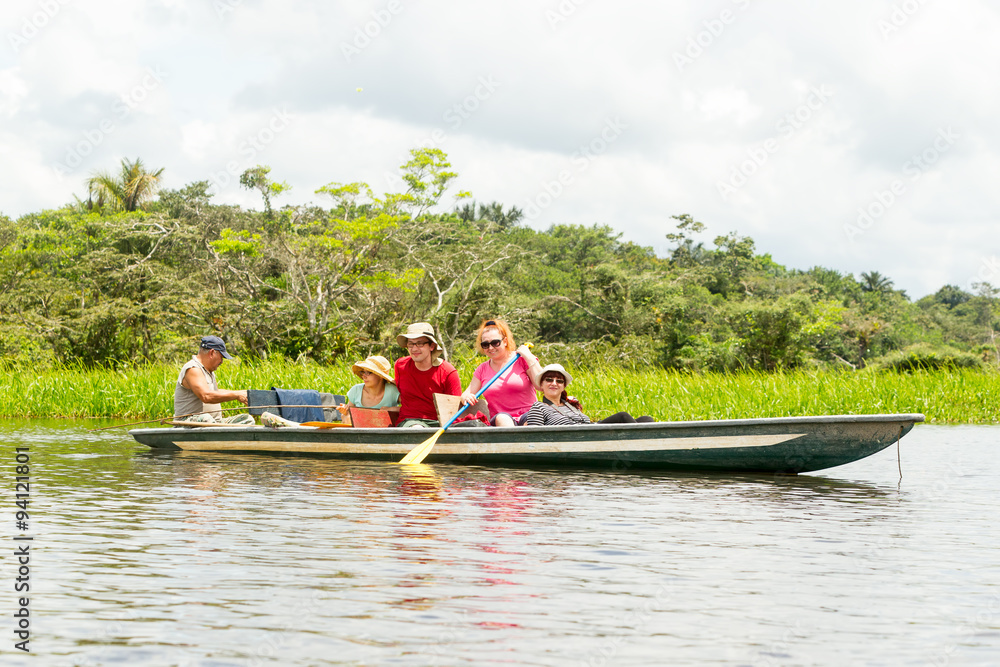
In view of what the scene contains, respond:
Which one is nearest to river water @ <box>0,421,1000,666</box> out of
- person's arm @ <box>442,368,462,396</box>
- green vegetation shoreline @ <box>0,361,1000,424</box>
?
person's arm @ <box>442,368,462,396</box>

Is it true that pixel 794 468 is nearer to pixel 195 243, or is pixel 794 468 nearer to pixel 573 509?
pixel 573 509

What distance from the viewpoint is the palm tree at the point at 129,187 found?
2797 centimetres

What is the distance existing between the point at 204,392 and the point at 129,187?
21123 mm

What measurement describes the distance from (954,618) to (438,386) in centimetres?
521

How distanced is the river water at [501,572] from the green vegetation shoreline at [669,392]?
5.18 metres

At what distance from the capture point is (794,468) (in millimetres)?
7516

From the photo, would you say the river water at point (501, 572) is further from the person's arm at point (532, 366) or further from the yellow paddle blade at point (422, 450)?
the person's arm at point (532, 366)

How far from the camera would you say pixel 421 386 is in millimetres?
8234

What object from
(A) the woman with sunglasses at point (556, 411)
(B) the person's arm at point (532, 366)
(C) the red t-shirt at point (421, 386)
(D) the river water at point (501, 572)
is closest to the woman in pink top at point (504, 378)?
(B) the person's arm at point (532, 366)

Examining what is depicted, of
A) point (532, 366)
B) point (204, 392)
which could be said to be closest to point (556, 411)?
point (532, 366)

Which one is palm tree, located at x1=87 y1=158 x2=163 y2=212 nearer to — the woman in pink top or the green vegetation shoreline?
the green vegetation shoreline

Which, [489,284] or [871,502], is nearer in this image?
[871,502]

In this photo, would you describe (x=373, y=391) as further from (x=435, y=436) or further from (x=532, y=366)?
(x=532, y=366)

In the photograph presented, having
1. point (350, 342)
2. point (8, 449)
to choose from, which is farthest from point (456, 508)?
point (350, 342)
